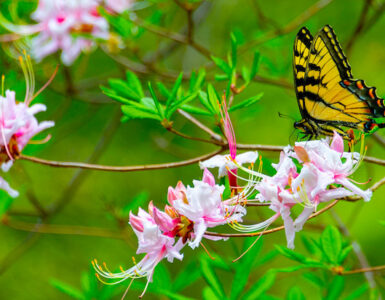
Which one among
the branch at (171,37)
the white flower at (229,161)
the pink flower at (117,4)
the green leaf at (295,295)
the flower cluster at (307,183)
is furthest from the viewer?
the pink flower at (117,4)

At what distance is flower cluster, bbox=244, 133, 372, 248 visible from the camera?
1133mm

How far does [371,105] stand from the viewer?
1.44 meters

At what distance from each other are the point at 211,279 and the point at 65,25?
4.07 feet

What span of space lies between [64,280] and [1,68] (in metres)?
1.95

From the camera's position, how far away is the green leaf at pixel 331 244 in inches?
56.9

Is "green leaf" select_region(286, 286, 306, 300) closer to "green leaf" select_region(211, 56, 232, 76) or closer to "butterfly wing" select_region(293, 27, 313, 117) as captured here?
"butterfly wing" select_region(293, 27, 313, 117)

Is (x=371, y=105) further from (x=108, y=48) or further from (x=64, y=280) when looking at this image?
(x=64, y=280)

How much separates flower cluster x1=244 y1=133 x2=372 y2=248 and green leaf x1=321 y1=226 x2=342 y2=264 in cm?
27

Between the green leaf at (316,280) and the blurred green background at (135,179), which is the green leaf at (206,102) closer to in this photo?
the green leaf at (316,280)

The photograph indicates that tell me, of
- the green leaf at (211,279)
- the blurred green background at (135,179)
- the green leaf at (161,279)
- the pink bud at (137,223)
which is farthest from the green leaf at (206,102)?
the blurred green background at (135,179)

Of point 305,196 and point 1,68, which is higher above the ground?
point 1,68

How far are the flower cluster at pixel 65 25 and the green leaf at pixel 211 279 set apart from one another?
1010 millimetres

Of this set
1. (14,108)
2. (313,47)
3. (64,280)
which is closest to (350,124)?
(313,47)

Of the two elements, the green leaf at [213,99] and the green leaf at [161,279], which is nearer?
the green leaf at [213,99]
